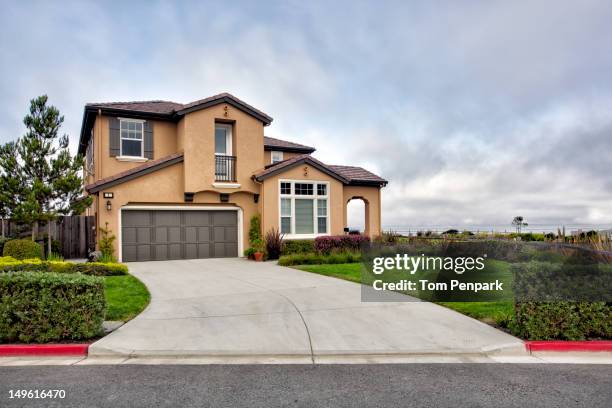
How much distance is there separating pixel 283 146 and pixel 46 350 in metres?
19.1

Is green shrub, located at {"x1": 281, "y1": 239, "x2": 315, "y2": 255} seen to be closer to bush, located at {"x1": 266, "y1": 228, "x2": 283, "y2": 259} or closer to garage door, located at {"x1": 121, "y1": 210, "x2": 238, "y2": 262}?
bush, located at {"x1": 266, "y1": 228, "x2": 283, "y2": 259}

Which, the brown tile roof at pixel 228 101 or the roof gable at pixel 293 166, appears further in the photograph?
the roof gable at pixel 293 166

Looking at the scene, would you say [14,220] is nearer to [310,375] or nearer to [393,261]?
[393,261]

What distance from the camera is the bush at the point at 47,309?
268 inches

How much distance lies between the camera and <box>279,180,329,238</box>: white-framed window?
65.6 ft

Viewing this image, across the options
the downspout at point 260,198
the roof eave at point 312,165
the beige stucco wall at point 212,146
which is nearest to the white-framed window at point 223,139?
the beige stucco wall at point 212,146

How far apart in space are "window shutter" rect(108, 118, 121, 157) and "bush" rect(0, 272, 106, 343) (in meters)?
13.3

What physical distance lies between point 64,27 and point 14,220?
958 centimetres

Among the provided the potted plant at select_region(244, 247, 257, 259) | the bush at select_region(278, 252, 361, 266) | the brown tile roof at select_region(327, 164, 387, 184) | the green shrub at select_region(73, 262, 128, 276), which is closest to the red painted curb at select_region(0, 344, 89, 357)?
the green shrub at select_region(73, 262, 128, 276)

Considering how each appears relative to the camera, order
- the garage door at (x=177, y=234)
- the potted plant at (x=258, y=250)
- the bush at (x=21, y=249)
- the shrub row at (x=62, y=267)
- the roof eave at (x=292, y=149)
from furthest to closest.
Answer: the roof eave at (x=292, y=149), the potted plant at (x=258, y=250), the garage door at (x=177, y=234), the bush at (x=21, y=249), the shrub row at (x=62, y=267)

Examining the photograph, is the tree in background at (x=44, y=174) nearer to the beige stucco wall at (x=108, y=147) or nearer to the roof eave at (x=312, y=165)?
the beige stucco wall at (x=108, y=147)

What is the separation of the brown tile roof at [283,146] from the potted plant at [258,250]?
22.6ft

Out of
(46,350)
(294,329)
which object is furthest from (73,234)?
(294,329)

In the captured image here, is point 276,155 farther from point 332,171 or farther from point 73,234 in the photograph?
point 73,234
